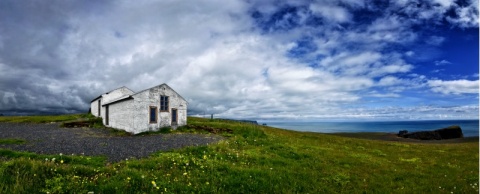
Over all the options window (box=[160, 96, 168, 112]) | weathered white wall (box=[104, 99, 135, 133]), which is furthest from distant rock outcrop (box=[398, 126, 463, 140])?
weathered white wall (box=[104, 99, 135, 133])

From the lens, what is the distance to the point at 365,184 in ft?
40.8

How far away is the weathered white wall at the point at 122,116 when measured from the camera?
36.3 meters

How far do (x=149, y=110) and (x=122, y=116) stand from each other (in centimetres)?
517

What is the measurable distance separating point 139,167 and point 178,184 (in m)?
3.36

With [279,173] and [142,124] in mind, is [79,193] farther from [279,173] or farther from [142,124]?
[142,124]

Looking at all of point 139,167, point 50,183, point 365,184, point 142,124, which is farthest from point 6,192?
point 142,124

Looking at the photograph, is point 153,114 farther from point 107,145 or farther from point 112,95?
point 112,95

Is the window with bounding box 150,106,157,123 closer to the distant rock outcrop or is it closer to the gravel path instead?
the gravel path

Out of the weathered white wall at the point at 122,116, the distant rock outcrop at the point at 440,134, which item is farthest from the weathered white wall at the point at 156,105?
the distant rock outcrop at the point at 440,134

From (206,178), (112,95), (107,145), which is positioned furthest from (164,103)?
(206,178)

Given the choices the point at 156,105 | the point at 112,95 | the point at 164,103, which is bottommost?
the point at 156,105

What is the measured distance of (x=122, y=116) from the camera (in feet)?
128

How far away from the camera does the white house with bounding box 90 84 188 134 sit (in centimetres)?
3556

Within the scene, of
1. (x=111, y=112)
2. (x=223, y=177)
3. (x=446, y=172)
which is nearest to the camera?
(x=223, y=177)
